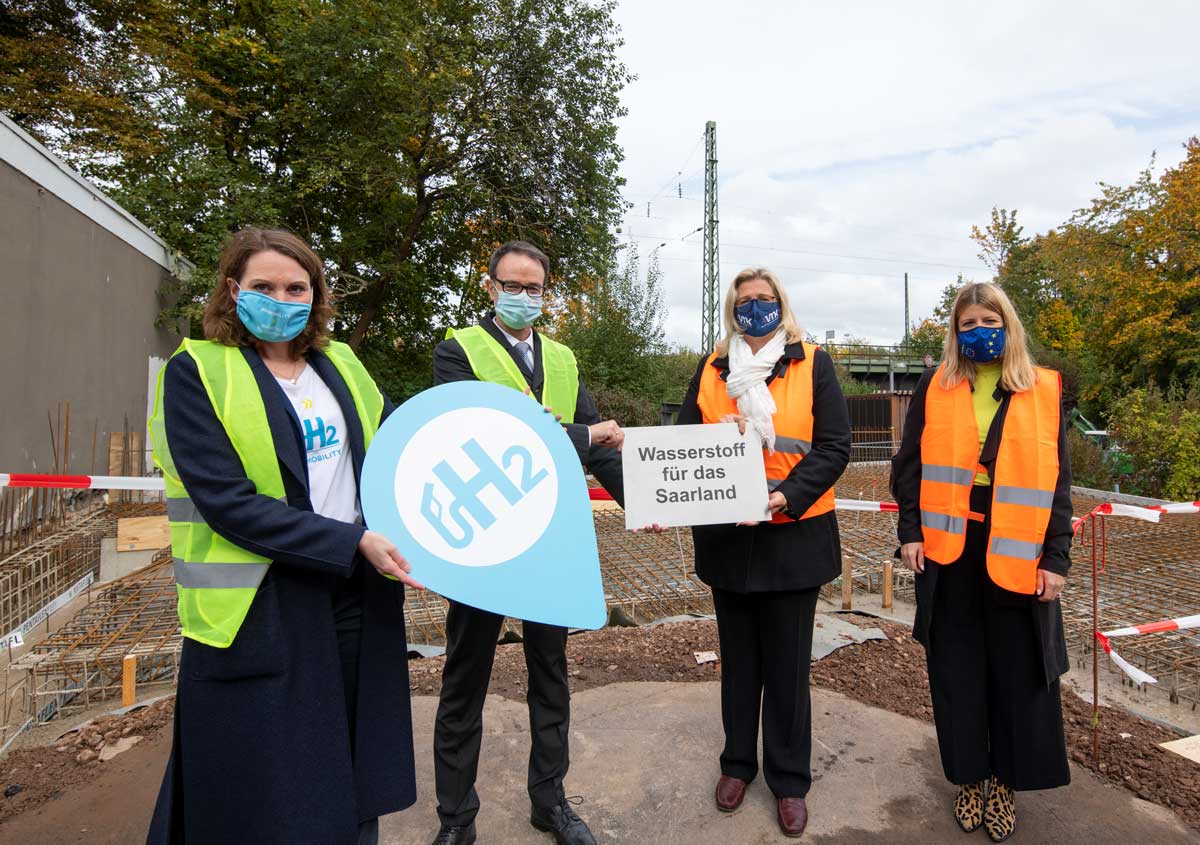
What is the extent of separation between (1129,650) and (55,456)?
1177cm

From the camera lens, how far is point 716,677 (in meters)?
3.94

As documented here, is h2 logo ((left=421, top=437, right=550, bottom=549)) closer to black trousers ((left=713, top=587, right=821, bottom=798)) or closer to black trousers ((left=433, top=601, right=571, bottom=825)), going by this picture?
black trousers ((left=433, top=601, right=571, bottom=825))

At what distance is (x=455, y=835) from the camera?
2369 mm

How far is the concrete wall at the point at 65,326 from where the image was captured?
8.38m

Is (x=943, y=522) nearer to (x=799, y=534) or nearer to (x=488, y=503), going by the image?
(x=799, y=534)

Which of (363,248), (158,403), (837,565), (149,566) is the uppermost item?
(363,248)

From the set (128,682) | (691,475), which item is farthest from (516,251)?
(128,682)

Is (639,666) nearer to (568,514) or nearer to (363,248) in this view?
(568,514)

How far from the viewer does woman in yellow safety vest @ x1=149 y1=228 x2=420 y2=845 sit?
5.43ft

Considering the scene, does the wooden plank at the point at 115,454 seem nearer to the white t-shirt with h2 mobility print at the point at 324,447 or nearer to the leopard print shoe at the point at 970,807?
the white t-shirt with h2 mobility print at the point at 324,447

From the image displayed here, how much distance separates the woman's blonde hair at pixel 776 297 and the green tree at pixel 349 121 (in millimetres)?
13482

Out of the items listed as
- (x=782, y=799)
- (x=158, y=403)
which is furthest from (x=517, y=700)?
(x=158, y=403)

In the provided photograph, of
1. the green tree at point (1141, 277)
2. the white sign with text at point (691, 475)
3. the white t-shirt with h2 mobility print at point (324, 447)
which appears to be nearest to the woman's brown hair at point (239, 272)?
the white t-shirt with h2 mobility print at point (324, 447)

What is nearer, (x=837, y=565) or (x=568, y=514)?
(x=568, y=514)
